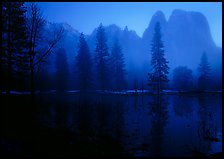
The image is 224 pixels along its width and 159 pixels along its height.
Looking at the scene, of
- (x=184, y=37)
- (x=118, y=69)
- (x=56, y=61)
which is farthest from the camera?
(x=184, y=37)

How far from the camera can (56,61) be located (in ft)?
156

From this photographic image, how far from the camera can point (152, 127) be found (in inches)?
430

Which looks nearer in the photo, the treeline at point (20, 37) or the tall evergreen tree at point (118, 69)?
the treeline at point (20, 37)

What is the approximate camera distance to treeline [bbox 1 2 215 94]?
46.1 feet

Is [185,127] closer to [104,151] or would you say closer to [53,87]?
[104,151]

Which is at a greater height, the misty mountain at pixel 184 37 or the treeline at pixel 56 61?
the misty mountain at pixel 184 37

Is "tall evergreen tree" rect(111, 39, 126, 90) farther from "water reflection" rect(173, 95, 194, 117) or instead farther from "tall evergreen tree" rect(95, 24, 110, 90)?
"water reflection" rect(173, 95, 194, 117)

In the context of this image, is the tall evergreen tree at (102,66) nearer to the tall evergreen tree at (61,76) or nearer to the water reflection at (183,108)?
the tall evergreen tree at (61,76)

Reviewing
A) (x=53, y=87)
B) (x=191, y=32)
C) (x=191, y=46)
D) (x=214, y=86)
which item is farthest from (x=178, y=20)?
(x=53, y=87)

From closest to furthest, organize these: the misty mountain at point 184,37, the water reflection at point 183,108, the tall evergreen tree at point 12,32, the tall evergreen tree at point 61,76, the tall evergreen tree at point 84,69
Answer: the tall evergreen tree at point 12,32, the water reflection at point 183,108, the tall evergreen tree at point 84,69, the tall evergreen tree at point 61,76, the misty mountain at point 184,37

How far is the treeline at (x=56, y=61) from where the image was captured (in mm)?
14062

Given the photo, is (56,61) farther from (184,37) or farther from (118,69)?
(184,37)

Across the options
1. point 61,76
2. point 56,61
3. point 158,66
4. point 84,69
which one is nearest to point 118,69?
point 84,69

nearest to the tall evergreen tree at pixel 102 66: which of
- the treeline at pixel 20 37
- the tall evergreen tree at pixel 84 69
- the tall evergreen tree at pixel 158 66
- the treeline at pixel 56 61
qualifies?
the treeline at pixel 56 61
